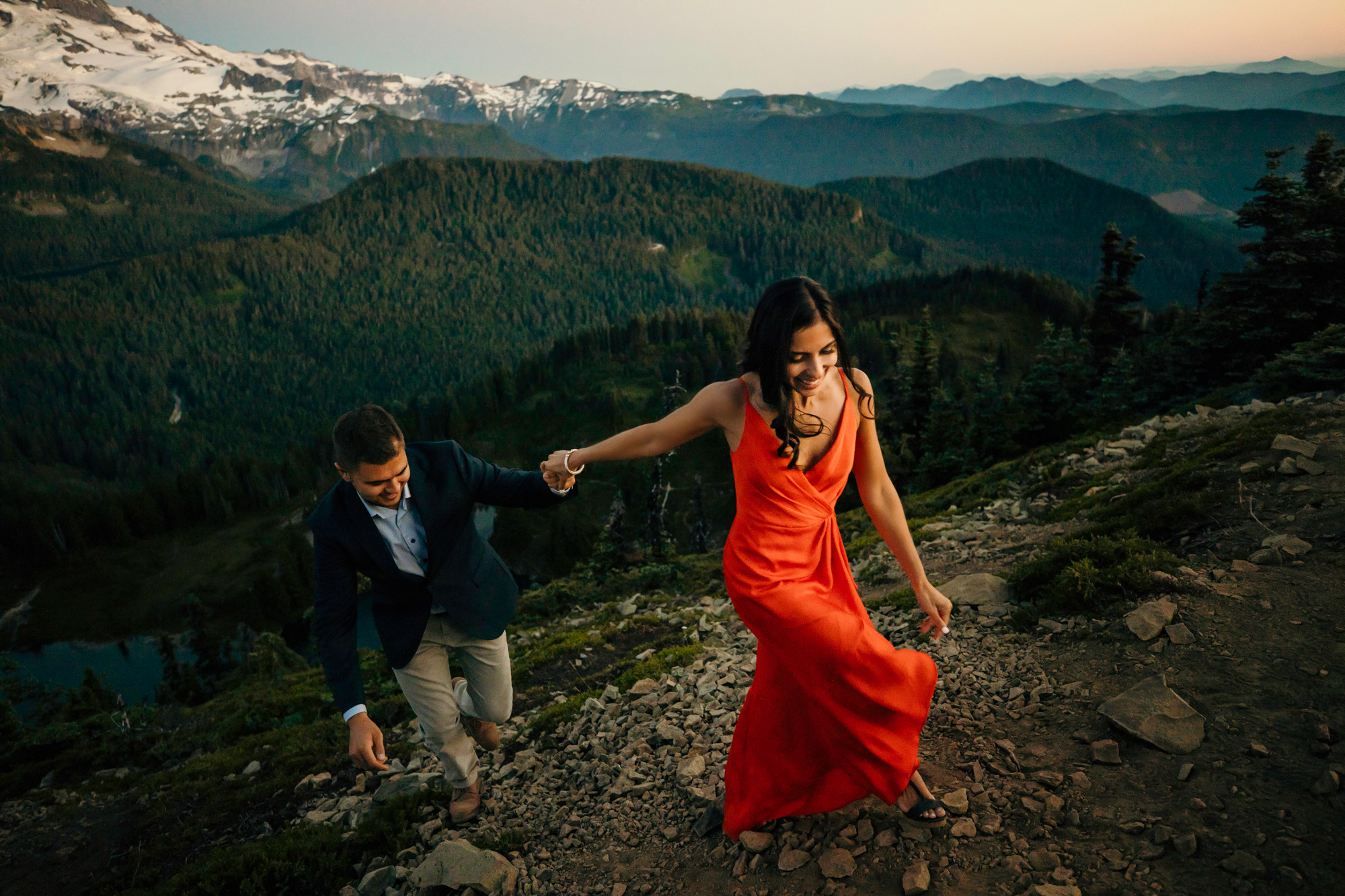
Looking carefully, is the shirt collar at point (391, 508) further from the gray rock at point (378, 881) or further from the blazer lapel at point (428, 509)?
the gray rock at point (378, 881)

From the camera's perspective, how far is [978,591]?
789 cm

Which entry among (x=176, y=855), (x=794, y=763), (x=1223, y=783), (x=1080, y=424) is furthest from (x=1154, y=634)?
(x=1080, y=424)

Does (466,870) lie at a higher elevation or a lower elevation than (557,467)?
lower

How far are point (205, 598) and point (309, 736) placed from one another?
106346mm

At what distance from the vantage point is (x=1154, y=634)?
581 cm

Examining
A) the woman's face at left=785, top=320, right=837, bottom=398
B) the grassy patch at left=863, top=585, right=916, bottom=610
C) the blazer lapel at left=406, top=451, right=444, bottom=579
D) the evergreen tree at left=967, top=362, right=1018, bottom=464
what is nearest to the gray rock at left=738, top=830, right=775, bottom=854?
the blazer lapel at left=406, top=451, right=444, bottom=579

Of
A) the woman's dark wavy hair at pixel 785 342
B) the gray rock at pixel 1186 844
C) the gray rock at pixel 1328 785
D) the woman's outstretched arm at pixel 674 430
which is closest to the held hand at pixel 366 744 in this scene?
the woman's outstretched arm at pixel 674 430

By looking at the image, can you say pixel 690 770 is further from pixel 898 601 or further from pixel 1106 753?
pixel 898 601

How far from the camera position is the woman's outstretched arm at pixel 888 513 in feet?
15.5

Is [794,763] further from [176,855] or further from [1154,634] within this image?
[176,855]

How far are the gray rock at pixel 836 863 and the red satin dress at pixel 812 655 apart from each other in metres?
0.29

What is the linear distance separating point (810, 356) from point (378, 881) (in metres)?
5.51

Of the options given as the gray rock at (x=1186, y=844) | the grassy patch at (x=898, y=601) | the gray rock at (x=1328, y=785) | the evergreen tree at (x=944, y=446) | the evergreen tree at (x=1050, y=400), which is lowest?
the evergreen tree at (x=944, y=446)

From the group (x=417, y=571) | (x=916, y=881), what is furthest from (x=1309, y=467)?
(x=417, y=571)
